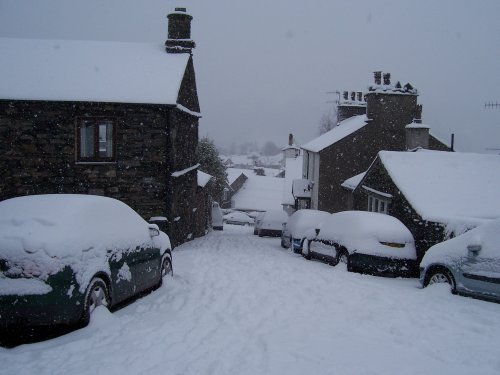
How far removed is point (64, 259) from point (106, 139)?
12973 millimetres

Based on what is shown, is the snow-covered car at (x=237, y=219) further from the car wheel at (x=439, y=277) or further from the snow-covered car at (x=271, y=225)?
the car wheel at (x=439, y=277)

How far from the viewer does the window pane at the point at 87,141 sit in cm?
1758

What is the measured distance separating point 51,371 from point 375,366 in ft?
11.0

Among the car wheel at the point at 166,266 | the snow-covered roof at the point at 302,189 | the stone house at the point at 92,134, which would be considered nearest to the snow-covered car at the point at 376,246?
the car wheel at the point at 166,266

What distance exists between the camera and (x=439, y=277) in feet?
28.6

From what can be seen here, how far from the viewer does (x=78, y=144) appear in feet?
57.8

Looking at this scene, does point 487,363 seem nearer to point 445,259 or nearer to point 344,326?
point 344,326

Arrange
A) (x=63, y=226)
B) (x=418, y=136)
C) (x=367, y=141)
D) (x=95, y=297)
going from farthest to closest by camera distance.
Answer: (x=367, y=141)
(x=418, y=136)
(x=95, y=297)
(x=63, y=226)

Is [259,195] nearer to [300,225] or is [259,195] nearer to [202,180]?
[202,180]

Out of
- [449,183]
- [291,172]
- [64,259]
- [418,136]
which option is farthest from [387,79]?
[291,172]

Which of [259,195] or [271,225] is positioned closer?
[271,225]

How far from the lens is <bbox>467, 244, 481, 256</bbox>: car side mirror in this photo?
7816 millimetres

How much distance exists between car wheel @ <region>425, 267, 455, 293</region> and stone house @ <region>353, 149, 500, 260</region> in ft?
8.59

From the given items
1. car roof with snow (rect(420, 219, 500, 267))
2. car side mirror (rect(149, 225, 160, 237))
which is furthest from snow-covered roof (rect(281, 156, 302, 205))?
car side mirror (rect(149, 225, 160, 237))
